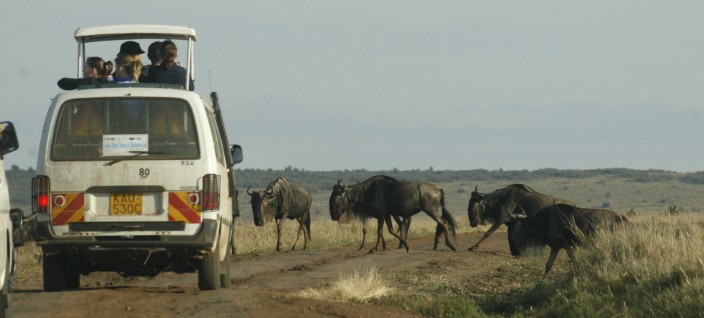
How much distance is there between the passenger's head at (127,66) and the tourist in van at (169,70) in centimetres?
23

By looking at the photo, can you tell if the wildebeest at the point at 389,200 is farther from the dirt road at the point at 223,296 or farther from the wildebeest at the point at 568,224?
the wildebeest at the point at 568,224

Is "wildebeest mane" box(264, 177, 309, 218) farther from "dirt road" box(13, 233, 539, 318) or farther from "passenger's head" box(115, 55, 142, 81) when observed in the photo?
"passenger's head" box(115, 55, 142, 81)

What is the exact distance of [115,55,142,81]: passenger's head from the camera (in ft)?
47.9

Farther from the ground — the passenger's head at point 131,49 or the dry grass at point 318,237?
the passenger's head at point 131,49

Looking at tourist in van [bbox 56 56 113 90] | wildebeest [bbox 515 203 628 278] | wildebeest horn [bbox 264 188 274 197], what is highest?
tourist in van [bbox 56 56 113 90]

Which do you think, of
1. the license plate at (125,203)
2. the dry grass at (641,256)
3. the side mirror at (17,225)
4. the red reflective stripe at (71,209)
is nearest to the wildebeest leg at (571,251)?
the dry grass at (641,256)

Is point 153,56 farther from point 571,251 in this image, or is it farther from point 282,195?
point 282,195

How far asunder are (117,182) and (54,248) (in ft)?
3.23

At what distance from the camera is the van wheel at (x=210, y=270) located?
13.8m

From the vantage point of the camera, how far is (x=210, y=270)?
13875 mm

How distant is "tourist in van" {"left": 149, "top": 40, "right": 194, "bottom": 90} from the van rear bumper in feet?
7.03

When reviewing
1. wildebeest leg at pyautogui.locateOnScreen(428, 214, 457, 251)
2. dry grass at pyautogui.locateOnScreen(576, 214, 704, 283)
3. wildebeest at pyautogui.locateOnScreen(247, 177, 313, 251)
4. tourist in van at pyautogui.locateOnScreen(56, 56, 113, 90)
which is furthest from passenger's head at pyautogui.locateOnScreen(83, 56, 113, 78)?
wildebeest at pyautogui.locateOnScreen(247, 177, 313, 251)

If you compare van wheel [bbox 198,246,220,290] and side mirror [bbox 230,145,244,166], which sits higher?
side mirror [bbox 230,145,244,166]

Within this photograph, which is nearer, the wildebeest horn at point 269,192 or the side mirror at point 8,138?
the side mirror at point 8,138
